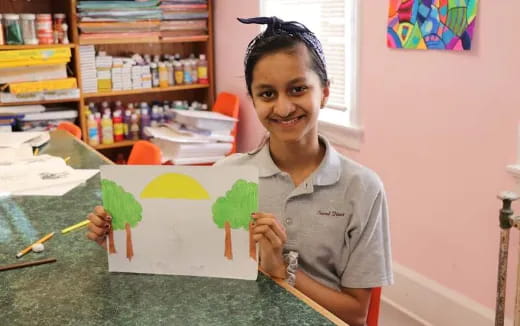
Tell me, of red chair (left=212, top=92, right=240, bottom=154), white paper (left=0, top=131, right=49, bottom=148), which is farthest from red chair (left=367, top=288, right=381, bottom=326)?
red chair (left=212, top=92, right=240, bottom=154)

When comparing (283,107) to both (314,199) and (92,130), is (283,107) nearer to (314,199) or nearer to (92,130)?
(314,199)

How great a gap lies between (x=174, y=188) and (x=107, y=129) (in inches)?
108

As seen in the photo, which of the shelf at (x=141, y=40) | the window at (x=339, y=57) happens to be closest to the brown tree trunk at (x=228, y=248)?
the window at (x=339, y=57)

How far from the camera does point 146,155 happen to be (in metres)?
2.15

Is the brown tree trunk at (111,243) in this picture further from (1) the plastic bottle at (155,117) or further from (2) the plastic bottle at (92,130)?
(1) the plastic bottle at (155,117)

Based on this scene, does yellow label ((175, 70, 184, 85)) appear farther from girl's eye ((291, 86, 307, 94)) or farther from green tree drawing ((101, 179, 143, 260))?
green tree drawing ((101, 179, 143, 260))

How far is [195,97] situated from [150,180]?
10.4 ft

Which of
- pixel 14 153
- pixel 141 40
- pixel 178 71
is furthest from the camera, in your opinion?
pixel 178 71

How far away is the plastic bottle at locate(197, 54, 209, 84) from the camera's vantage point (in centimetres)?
393

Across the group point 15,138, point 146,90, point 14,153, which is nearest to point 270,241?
point 14,153

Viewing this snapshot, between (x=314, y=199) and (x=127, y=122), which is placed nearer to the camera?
(x=314, y=199)

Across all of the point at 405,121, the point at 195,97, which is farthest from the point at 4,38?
the point at 405,121

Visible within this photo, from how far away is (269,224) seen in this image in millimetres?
1018

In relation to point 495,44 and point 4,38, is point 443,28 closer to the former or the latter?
point 495,44
